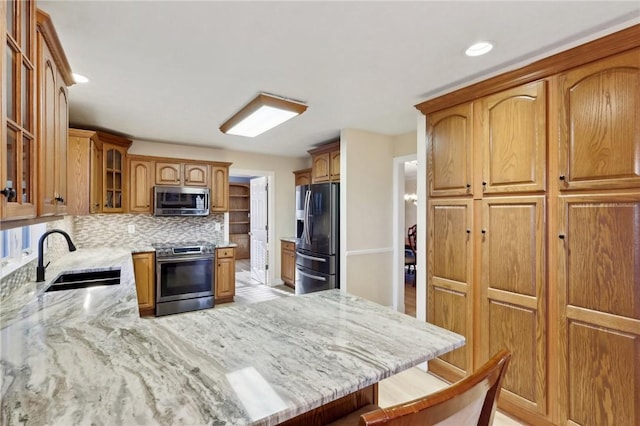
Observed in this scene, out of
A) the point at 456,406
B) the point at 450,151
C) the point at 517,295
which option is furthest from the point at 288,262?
the point at 456,406

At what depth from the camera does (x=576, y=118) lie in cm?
175

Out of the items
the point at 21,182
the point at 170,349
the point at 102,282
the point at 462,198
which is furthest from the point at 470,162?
the point at 102,282

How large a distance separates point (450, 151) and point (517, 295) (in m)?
1.13

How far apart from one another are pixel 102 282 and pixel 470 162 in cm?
301

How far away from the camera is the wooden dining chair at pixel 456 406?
0.57 metres

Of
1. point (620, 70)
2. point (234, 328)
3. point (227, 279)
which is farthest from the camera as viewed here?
point (227, 279)

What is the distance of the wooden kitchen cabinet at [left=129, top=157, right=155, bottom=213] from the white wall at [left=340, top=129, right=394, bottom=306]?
259cm

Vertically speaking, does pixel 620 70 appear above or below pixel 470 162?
above

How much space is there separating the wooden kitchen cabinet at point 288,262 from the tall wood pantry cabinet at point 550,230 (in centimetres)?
291

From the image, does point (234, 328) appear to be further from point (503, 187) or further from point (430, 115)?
point (430, 115)

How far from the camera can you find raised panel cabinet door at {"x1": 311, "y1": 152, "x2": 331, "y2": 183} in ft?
14.0

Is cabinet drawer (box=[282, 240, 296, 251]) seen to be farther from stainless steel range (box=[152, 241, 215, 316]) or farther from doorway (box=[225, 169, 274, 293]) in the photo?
stainless steel range (box=[152, 241, 215, 316])

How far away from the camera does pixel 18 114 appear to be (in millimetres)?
1102

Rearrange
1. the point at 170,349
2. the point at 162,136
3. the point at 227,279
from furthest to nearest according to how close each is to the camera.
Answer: the point at 227,279
the point at 162,136
the point at 170,349
